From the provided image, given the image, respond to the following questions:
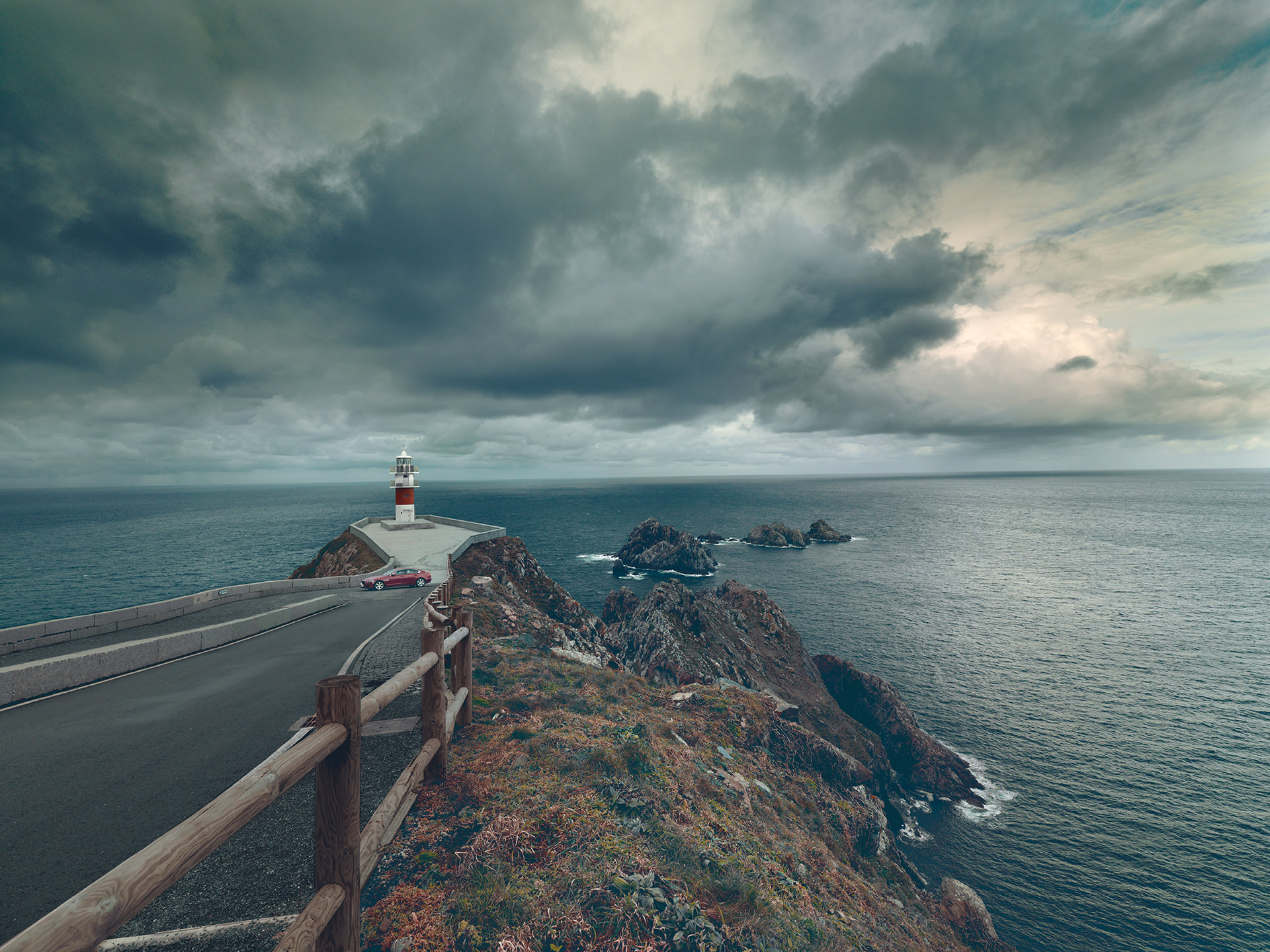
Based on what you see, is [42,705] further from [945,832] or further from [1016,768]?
[1016,768]

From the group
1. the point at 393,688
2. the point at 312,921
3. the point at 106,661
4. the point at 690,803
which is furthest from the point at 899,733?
the point at 106,661

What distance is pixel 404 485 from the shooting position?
45.6 meters

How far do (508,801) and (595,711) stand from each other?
13.7ft

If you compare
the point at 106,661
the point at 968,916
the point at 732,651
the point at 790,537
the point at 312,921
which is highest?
the point at 312,921

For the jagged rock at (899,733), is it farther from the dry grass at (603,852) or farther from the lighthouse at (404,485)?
the lighthouse at (404,485)

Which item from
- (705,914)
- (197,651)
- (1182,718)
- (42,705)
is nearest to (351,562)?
(197,651)

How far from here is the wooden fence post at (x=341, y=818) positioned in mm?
3656

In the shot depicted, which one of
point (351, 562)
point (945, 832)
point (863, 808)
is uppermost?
point (351, 562)

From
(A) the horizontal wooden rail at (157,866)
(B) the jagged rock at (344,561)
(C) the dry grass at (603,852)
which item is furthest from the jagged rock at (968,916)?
(B) the jagged rock at (344,561)

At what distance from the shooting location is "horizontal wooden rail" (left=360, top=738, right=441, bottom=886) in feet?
14.2

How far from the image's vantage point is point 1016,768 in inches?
1065

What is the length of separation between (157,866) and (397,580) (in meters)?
26.2

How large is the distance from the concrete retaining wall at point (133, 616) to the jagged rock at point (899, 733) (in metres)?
28.7

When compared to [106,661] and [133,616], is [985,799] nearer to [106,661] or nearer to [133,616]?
[106,661]
